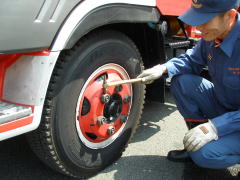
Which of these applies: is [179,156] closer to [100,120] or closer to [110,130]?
[110,130]

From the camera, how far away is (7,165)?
2.10 metres

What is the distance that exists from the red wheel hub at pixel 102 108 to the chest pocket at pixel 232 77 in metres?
0.65

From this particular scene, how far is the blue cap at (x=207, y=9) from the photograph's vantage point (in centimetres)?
160

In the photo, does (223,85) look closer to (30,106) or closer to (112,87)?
(112,87)

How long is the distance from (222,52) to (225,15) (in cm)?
24

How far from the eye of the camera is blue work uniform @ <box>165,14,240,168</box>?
5.75 ft

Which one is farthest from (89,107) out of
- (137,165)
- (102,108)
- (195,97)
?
(195,97)

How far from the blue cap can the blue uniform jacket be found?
0.65 ft

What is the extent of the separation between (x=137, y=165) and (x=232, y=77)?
905 mm

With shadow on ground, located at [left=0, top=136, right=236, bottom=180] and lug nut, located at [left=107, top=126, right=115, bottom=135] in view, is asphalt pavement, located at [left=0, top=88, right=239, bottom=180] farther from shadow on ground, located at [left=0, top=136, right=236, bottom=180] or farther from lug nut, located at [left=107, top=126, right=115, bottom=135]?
lug nut, located at [left=107, top=126, right=115, bottom=135]

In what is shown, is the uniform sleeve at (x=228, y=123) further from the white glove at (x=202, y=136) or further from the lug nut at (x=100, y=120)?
the lug nut at (x=100, y=120)

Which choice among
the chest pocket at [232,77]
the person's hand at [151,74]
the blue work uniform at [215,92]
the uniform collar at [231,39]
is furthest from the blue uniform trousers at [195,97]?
the uniform collar at [231,39]

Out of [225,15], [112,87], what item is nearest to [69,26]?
[112,87]

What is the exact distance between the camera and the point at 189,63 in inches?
86.1
